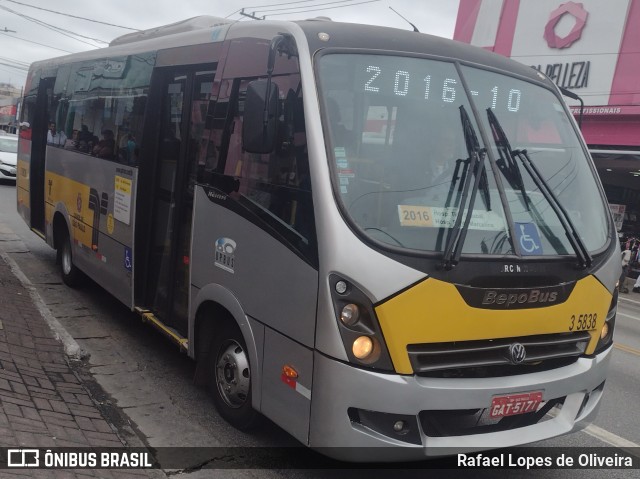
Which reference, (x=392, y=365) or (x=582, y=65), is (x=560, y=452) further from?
(x=582, y=65)

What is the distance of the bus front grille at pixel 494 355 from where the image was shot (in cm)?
375

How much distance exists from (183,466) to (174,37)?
3.79m

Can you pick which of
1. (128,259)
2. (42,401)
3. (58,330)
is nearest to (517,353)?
(42,401)

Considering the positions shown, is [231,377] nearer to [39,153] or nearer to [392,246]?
[392,246]

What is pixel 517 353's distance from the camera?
398cm

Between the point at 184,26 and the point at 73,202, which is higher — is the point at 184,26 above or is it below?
above

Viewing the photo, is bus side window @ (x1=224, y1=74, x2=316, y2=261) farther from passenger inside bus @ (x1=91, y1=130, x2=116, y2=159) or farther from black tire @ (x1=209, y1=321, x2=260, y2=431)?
passenger inside bus @ (x1=91, y1=130, x2=116, y2=159)

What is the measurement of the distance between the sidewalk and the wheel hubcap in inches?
30.8

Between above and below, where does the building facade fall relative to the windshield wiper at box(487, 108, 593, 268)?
above

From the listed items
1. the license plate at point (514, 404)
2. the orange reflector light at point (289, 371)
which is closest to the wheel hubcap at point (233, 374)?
the orange reflector light at point (289, 371)

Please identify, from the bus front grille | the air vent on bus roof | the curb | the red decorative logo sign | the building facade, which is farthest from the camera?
the red decorative logo sign

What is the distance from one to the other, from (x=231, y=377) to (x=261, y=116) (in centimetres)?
188

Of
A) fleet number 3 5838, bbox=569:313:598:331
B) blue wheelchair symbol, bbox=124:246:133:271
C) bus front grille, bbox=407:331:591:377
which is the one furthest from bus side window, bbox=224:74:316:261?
blue wheelchair symbol, bbox=124:246:133:271

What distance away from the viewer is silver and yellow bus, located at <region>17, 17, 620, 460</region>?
3.70 meters
